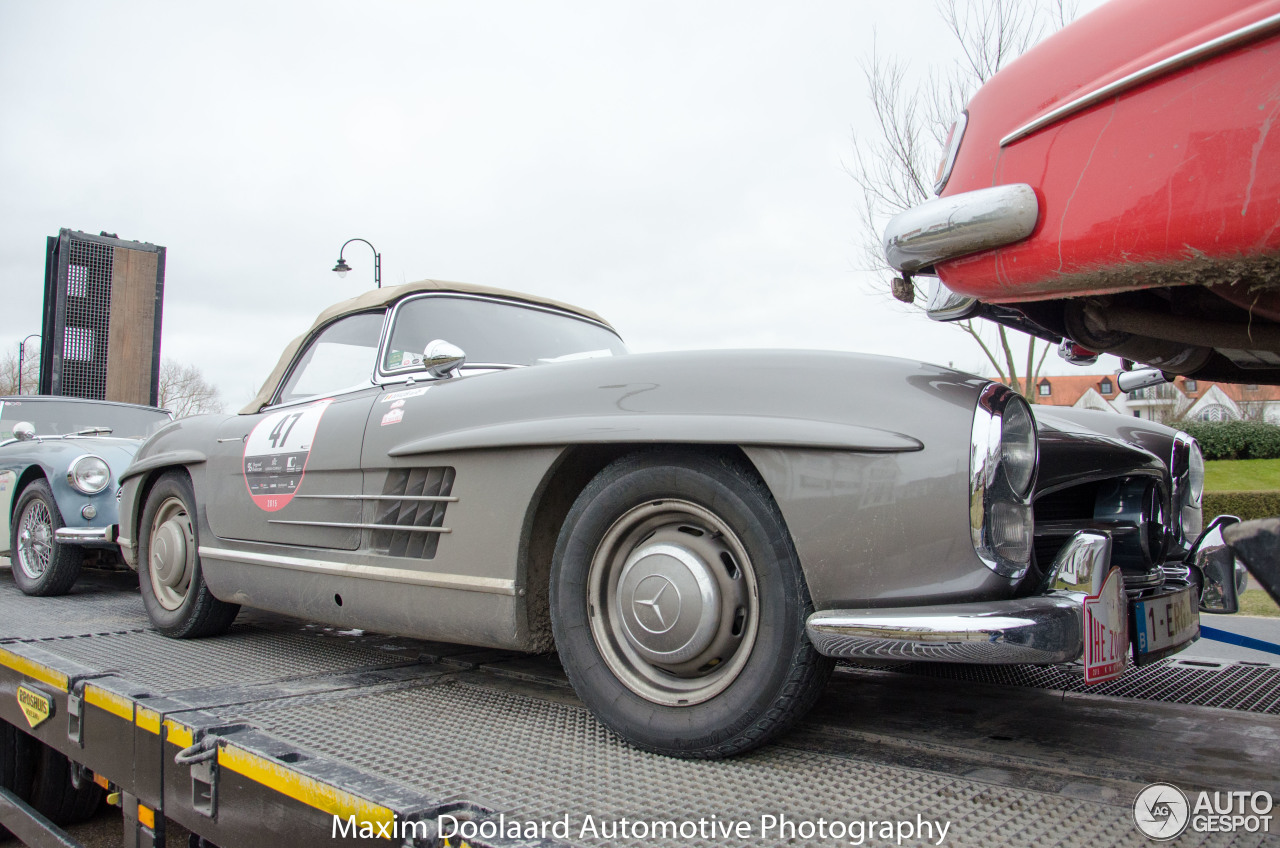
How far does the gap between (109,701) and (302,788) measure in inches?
38.3

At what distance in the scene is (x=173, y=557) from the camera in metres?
3.36

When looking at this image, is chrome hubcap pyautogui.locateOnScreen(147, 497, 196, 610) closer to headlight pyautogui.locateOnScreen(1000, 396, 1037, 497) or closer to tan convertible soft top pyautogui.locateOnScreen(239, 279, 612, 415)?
tan convertible soft top pyautogui.locateOnScreen(239, 279, 612, 415)

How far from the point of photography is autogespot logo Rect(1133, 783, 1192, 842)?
1.30 metres

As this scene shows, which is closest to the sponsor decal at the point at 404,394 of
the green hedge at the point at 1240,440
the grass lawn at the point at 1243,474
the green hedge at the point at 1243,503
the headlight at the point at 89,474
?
the headlight at the point at 89,474

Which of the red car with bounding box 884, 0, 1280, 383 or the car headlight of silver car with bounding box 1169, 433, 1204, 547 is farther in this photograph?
the car headlight of silver car with bounding box 1169, 433, 1204, 547

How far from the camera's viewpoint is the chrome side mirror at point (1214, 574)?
2.01 m

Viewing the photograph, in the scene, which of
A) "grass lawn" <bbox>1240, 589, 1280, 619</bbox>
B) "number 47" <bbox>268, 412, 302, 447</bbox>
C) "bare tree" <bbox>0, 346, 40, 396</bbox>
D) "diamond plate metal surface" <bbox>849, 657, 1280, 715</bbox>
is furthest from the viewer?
"bare tree" <bbox>0, 346, 40, 396</bbox>

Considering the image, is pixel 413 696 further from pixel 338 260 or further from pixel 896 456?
pixel 338 260

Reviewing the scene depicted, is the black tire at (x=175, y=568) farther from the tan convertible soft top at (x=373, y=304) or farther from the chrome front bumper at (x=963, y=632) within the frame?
the chrome front bumper at (x=963, y=632)

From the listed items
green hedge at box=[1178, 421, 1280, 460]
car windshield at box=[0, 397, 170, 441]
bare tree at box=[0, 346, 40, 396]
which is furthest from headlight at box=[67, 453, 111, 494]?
bare tree at box=[0, 346, 40, 396]

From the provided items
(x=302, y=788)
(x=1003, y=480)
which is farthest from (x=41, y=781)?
(x=1003, y=480)

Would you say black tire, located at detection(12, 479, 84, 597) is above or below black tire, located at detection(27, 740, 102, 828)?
above

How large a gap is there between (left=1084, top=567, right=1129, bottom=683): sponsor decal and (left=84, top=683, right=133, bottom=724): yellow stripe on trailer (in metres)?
2.16

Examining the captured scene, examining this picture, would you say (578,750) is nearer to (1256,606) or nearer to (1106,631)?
A: (1106,631)
